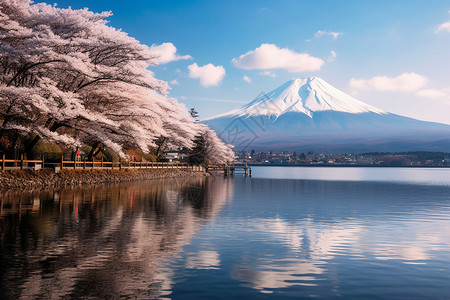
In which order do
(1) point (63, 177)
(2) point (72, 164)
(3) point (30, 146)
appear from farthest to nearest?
(2) point (72, 164) → (1) point (63, 177) → (3) point (30, 146)

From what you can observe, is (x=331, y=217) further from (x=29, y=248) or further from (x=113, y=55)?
(x=113, y=55)

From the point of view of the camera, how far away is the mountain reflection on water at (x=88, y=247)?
8250 millimetres

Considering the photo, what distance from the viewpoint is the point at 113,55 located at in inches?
1598

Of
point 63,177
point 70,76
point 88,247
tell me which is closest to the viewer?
point 88,247

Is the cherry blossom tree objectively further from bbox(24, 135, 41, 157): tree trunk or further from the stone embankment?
the stone embankment

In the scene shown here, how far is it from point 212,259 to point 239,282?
82.3 inches

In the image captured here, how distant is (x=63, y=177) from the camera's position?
3862 centimetres

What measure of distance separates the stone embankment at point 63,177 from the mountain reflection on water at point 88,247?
472 inches

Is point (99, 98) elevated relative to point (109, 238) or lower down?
elevated

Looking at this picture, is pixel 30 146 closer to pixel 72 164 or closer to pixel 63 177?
pixel 63 177

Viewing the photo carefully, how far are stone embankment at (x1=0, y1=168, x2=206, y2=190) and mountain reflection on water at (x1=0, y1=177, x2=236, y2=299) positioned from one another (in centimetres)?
1198

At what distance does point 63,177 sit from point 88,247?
28.6 metres

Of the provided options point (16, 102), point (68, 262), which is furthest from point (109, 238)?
point (16, 102)

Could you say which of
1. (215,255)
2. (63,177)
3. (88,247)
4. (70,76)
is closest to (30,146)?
(63,177)
